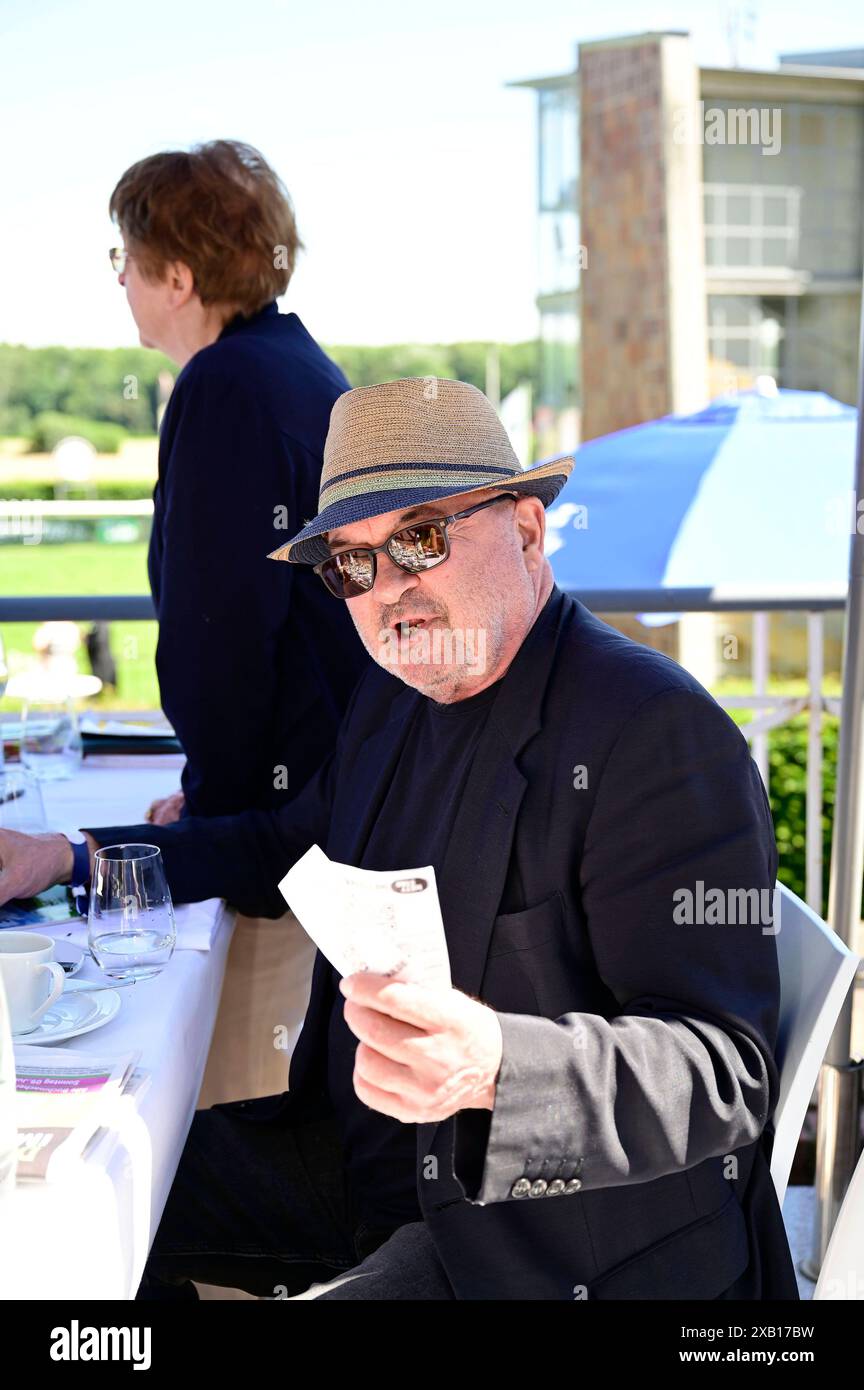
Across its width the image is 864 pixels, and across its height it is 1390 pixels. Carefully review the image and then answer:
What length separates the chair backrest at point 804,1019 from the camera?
1420mm

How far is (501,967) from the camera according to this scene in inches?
56.1

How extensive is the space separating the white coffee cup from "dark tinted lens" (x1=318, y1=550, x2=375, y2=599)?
1.95 ft

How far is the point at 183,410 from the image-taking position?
2.35m

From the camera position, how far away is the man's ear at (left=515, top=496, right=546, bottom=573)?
1.68 metres

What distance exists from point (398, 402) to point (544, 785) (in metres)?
0.57

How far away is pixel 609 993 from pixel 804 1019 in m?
0.23

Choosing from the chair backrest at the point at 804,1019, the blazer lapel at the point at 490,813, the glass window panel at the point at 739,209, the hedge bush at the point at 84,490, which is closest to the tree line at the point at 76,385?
the hedge bush at the point at 84,490

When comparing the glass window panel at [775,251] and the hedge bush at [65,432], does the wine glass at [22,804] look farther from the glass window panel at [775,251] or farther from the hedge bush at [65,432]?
the hedge bush at [65,432]

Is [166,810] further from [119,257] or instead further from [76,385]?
[76,385]

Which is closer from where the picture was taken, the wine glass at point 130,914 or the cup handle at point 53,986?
the cup handle at point 53,986

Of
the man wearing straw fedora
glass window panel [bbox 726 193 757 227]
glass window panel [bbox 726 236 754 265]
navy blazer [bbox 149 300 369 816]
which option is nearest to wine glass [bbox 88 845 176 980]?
the man wearing straw fedora

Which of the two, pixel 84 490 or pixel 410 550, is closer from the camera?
pixel 410 550

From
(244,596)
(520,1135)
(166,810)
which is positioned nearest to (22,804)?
(166,810)

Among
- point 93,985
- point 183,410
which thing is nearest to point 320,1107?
point 93,985
